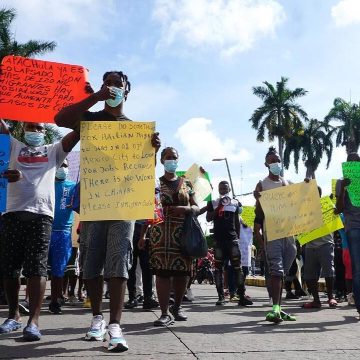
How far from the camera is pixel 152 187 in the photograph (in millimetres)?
3949

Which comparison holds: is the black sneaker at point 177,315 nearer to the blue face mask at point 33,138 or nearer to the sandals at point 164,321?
the sandals at point 164,321

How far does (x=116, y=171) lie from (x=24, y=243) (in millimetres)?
949

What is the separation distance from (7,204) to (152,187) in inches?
47.0

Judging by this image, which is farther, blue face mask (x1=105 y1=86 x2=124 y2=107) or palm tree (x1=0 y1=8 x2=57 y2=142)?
palm tree (x1=0 y1=8 x2=57 y2=142)

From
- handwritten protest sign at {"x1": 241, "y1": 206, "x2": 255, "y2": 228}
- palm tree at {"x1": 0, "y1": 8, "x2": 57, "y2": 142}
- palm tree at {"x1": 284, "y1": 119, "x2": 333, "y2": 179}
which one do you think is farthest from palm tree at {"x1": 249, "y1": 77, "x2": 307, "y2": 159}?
handwritten protest sign at {"x1": 241, "y1": 206, "x2": 255, "y2": 228}

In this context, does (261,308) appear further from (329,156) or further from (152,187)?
(329,156)

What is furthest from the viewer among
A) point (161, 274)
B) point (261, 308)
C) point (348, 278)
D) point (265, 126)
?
A: point (265, 126)

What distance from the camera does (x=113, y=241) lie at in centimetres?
378

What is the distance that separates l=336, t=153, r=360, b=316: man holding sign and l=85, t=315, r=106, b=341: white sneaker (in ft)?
9.63

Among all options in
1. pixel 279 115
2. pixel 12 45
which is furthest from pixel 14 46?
pixel 279 115

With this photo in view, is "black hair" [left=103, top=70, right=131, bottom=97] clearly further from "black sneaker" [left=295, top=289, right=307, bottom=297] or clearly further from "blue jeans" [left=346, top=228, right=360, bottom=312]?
"black sneaker" [left=295, top=289, right=307, bottom=297]

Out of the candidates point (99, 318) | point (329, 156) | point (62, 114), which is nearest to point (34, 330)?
point (99, 318)

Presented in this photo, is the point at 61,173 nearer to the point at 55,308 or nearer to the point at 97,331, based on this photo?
the point at 55,308

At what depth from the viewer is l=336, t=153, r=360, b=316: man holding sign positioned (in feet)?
18.3
